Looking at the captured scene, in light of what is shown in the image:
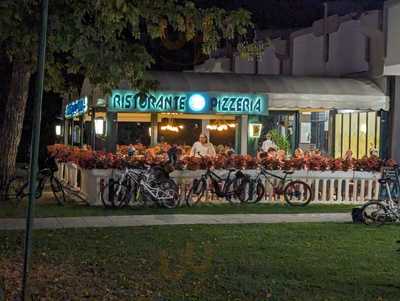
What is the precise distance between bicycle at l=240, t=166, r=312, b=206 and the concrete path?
1.92 m

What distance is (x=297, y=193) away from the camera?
Answer: 683 inches

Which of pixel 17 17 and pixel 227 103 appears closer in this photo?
pixel 17 17

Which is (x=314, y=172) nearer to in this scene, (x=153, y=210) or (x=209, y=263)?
(x=153, y=210)

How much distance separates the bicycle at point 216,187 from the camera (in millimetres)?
16656

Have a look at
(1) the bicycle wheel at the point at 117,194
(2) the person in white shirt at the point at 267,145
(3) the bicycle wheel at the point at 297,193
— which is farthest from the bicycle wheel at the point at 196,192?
(2) the person in white shirt at the point at 267,145

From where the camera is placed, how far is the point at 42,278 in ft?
27.3

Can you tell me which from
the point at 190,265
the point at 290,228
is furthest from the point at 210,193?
the point at 190,265

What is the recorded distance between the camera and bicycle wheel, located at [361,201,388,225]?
44.4 feet

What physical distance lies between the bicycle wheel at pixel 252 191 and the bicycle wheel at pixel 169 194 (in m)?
1.81

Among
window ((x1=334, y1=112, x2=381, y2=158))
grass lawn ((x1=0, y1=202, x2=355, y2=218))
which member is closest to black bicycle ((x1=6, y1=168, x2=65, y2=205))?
grass lawn ((x1=0, y1=202, x2=355, y2=218))

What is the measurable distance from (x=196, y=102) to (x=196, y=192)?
3631 millimetres

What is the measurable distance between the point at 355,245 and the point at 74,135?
1828 cm

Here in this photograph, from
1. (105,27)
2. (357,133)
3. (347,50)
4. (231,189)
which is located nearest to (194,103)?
(231,189)

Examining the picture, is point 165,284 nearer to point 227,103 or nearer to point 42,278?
point 42,278
